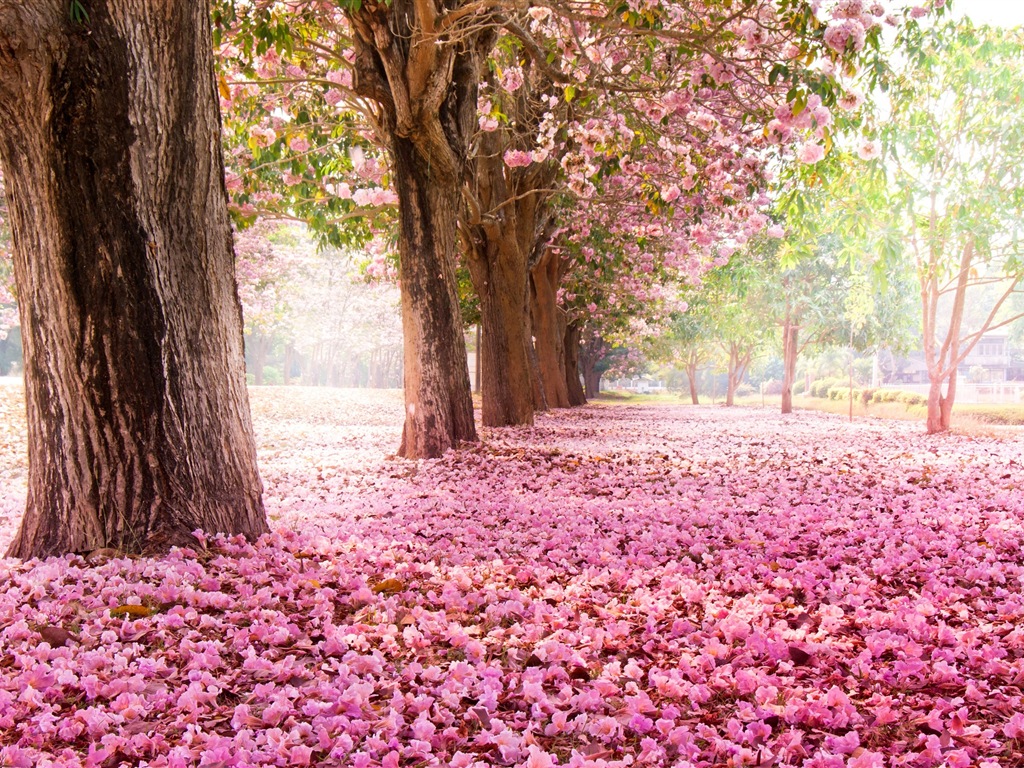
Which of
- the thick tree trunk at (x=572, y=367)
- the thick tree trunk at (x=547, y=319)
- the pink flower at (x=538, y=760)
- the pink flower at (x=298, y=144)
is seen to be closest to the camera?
the pink flower at (x=538, y=760)

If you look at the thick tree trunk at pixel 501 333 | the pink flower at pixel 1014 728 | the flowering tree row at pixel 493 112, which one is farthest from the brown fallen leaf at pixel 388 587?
the thick tree trunk at pixel 501 333

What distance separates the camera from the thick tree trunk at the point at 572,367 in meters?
26.1

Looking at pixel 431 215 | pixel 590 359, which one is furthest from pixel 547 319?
pixel 590 359

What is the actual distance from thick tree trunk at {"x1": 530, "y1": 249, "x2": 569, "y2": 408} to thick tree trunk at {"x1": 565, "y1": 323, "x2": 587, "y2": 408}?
3.81 meters

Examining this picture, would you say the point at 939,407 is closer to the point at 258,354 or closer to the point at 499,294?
the point at 499,294

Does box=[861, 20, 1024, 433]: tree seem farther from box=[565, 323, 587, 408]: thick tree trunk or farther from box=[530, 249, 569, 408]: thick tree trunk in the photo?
box=[565, 323, 587, 408]: thick tree trunk

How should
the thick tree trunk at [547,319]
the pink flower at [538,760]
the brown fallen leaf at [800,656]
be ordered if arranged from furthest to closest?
1. the thick tree trunk at [547,319]
2. the brown fallen leaf at [800,656]
3. the pink flower at [538,760]

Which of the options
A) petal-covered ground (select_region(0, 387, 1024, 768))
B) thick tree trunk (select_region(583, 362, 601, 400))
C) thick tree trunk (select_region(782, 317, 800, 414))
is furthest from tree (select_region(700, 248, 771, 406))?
petal-covered ground (select_region(0, 387, 1024, 768))

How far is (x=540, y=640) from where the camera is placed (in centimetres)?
325

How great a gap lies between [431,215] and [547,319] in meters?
11.3

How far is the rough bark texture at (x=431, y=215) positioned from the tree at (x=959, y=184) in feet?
22.9

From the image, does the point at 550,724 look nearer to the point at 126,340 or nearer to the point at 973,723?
the point at 973,723

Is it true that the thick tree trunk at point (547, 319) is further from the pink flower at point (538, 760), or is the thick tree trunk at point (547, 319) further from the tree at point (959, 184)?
the pink flower at point (538, 760)

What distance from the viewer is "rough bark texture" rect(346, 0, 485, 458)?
837 cm
